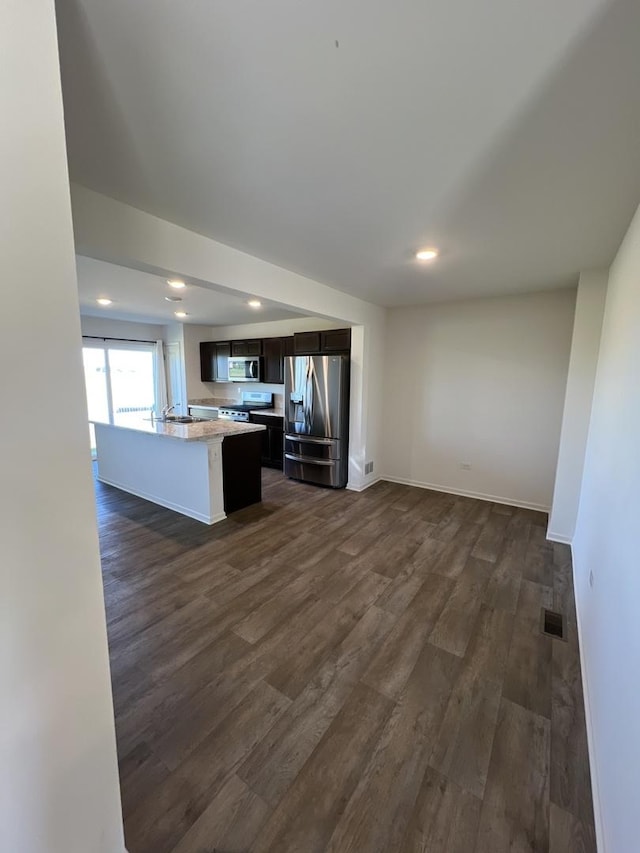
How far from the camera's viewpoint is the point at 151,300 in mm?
4543

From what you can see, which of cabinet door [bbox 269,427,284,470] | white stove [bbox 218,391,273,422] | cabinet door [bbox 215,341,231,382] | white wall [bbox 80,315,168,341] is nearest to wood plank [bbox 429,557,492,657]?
cabinet door [bbox 269,427,284,470]

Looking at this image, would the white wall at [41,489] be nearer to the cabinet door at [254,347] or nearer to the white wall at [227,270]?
the white wall at [227,270]

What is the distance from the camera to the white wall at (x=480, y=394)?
3797 millimetres

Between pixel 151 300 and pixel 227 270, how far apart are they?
2.57 meters

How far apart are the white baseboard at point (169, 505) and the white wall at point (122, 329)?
117 inches

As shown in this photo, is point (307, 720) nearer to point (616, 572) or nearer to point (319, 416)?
point (616, 572)

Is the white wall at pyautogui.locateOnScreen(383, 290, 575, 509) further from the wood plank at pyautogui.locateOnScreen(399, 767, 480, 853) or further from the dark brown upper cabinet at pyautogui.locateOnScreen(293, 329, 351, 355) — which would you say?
the wood plank at pyautogui.locateOnScreen(399, 767, 480, 853)

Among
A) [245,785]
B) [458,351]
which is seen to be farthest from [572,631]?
[458,351]

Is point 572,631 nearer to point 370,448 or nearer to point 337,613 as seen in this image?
point 337,613

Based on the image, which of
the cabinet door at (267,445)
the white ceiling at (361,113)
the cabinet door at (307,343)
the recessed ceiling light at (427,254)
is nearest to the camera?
the white ceiling at (361,113)

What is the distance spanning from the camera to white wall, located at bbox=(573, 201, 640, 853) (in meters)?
1.11

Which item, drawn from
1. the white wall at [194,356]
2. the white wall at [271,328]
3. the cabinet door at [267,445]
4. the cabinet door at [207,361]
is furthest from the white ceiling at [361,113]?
the white wall at [194,356]

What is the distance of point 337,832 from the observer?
3.93 ft

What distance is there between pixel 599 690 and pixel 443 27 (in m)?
2.48
